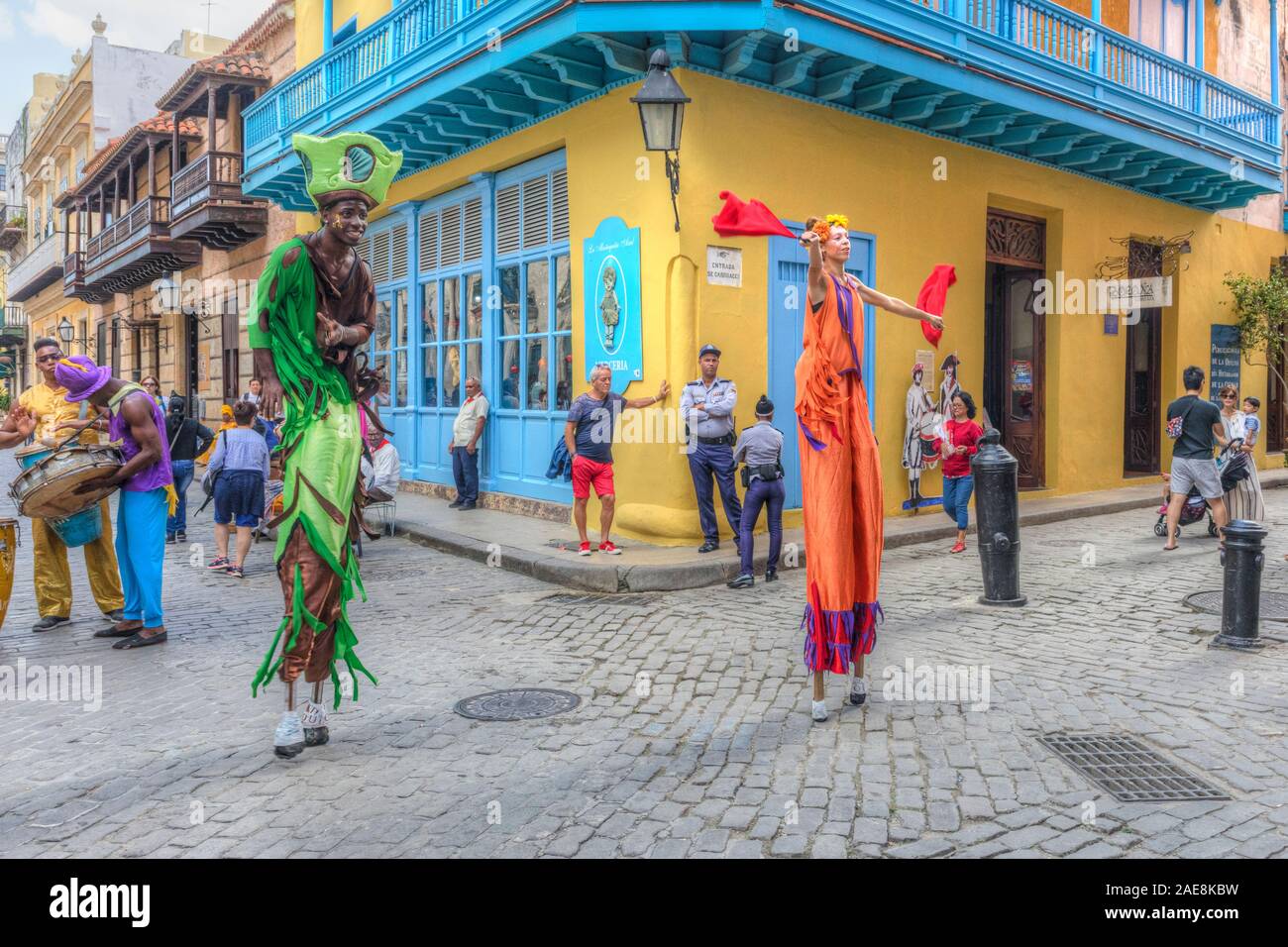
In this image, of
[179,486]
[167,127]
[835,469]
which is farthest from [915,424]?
[167,127]

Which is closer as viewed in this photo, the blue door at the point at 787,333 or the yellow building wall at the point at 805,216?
the yellow building wall at the point at 805,216

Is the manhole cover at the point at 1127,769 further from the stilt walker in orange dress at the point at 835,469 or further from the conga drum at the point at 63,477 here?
the conga drum at the point at 63,477

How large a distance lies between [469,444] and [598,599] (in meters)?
5.07

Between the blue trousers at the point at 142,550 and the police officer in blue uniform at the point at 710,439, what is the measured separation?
443 centimetres

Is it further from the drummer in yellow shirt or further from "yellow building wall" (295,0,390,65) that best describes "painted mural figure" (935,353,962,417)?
"yellow building wall" (295,0,390,65)

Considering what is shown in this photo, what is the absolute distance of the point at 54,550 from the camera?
687 centimetres

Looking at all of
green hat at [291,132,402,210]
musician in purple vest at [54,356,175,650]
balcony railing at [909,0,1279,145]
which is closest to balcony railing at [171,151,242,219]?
balcony railing at [909,0,1279,145]

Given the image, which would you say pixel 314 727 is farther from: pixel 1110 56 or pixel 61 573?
pixel 1110 56

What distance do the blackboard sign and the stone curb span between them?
321 inches

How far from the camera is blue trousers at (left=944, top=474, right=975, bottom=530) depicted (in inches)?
385

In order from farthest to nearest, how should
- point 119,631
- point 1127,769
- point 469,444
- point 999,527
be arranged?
1. point 469,444
2. point 999,527
3. point 119,631
4. point 1127,769

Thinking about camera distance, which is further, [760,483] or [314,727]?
[760,483]

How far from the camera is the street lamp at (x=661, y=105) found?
27.7 feet

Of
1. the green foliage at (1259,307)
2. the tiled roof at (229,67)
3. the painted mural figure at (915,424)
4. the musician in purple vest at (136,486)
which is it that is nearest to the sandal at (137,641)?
the musician in purple vest at (136,486)
